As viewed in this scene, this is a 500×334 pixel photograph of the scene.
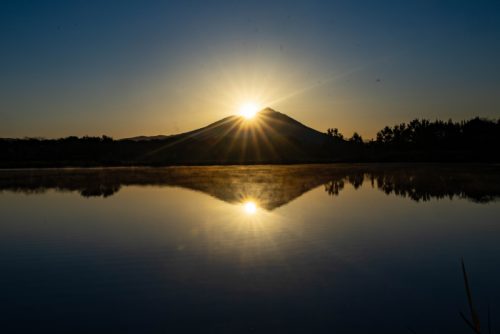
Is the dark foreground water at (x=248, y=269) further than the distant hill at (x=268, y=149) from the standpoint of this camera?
No

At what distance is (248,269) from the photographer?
10203mm

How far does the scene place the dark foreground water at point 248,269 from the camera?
718 centimetres

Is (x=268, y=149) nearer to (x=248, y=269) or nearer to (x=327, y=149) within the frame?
(x=327, y=149)

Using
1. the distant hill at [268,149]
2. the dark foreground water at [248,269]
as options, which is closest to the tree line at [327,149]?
the distant hill at [268,149]

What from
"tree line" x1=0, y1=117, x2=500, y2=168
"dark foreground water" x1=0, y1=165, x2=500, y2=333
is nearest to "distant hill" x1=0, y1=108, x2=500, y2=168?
"tree line" x1=0, y1=117, x2=500, y2=168

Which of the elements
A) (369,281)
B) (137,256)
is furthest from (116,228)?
(369,281)

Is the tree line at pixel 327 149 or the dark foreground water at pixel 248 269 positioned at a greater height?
the tree line at pixel 327 149

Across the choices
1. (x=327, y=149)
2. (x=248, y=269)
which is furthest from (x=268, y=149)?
(x=248, y=269)

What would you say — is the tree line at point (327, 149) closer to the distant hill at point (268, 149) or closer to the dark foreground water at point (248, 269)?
the distant hill at point (268, 149)

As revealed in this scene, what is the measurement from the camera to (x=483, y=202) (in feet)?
73.3

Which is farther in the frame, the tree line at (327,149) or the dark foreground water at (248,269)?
the tree line at (327,149)

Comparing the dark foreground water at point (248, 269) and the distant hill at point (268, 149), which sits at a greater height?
the distant hill at point (268, 149)

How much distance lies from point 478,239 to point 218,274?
884cm

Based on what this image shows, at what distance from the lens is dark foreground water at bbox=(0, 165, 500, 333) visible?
7.18m
